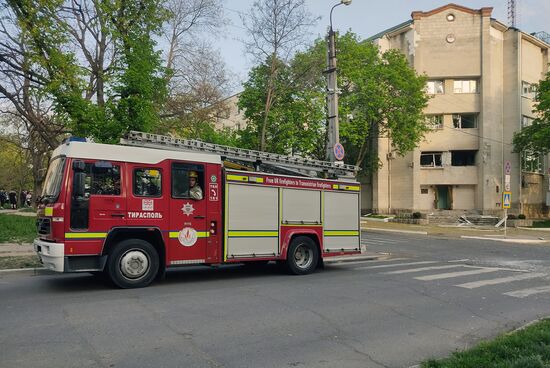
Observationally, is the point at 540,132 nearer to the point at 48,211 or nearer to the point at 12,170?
the point at 48,211

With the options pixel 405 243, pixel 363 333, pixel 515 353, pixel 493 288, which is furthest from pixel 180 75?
pixel 515 353

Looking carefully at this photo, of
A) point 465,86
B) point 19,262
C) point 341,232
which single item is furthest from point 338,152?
point 465,86

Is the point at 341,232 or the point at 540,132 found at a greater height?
the point at 540,132

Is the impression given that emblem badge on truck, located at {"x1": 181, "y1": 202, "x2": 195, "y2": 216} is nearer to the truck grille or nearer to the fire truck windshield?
the fire truck windshield

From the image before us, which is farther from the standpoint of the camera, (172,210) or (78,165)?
(172,210)

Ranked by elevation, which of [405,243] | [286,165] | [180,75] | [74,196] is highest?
[180,75]

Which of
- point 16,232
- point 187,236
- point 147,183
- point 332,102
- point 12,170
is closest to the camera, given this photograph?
point 147,183

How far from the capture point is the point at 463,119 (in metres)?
39.4

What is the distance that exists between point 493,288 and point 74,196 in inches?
339

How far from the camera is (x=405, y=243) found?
21547 millimetres

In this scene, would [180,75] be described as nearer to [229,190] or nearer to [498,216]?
[229,190]

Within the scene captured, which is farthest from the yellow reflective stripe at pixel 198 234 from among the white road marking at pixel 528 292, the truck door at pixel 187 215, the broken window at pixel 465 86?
the broken window at pixel 465 86

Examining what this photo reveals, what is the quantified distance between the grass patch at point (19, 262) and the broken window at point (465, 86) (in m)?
35.7

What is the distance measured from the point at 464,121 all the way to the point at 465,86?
9.44 ft
